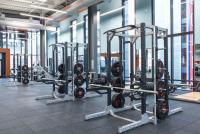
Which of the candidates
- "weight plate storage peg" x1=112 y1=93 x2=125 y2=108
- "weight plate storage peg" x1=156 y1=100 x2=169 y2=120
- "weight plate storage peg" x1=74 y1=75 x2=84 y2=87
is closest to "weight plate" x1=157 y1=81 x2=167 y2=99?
"weight plate storage peg" x1=156 y1=100 x2=169 y2=120

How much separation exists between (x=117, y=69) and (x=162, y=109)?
1.29 meters

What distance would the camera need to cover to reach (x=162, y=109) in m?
Answer: 4.16

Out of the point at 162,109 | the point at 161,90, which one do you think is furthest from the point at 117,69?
the point at 162,109

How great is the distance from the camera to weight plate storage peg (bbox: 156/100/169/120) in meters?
4.10

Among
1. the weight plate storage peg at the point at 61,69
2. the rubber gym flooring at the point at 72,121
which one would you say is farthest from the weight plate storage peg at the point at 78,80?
the rubber gym flooring at the point at 72,121

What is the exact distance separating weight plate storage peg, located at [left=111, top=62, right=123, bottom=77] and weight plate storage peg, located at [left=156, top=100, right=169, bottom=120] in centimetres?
108

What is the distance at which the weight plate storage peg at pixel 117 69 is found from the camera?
15.3 ft

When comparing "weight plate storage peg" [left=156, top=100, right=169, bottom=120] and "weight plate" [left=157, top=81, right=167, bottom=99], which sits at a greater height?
"weight plate" [left=157, top=81, right=167, bottom=99]

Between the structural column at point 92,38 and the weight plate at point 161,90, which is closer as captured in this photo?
the weight plate at point 161,90

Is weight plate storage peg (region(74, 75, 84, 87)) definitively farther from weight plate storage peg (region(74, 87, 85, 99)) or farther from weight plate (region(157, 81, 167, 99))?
weight plate (region(157, 81, 167, 99))

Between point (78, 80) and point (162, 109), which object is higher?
point (78, 80)

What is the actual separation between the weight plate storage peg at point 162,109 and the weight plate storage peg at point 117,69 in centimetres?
108

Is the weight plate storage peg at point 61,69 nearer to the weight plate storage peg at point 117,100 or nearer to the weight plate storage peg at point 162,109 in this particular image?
the weight plate storage peg at point 117,100

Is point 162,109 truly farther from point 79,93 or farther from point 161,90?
point 79,93
